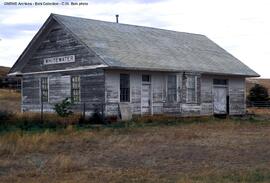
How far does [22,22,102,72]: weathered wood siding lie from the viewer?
25.9 metres

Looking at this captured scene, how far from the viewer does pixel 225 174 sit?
980 cm

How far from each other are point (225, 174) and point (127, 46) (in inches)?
725

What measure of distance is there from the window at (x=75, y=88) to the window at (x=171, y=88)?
4.76 m

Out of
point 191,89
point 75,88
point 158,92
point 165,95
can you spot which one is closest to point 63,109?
point 75,88

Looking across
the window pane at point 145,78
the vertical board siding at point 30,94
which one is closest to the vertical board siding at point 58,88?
the vertical board siding at point 30,94

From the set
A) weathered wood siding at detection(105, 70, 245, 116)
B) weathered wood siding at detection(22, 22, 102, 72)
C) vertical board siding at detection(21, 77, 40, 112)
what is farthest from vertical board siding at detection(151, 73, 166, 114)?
vertical board siding at detection(21, 77, 40, 112)

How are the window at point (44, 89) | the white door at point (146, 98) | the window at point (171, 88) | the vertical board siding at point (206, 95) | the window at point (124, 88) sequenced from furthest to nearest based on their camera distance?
the vertical board siding at point (206, 95), the window at point (44, 89), the window at point (171, 88), the white door at point (146, 98), the window at point (124, 88)

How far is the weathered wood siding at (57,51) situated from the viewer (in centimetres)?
2592

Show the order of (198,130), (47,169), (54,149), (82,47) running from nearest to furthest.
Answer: (47,169) < (54,149) < (198,130) < (82,47)

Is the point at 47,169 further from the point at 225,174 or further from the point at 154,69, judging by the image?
the point at 154,69

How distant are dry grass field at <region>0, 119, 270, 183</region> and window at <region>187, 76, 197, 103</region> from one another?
9.40 metres

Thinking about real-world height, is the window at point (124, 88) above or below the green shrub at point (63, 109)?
above

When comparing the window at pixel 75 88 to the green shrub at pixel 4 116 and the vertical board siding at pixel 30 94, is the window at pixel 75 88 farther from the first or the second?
the green shrub at pixel 4 116

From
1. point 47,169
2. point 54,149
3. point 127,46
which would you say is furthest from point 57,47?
point 47,169
